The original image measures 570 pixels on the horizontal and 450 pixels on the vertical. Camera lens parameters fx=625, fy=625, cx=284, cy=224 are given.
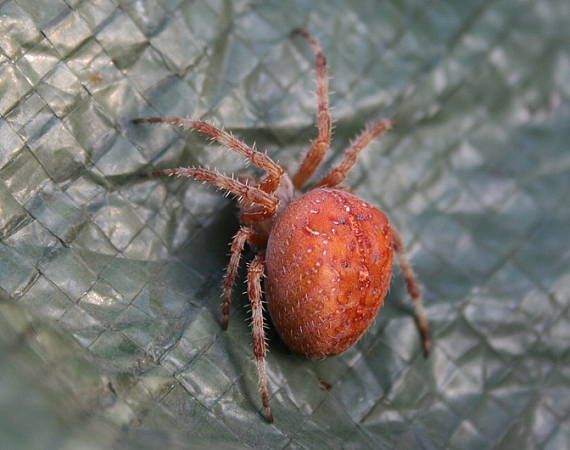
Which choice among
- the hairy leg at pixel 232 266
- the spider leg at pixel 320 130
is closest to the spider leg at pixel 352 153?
the spider leg at pixel 320 130

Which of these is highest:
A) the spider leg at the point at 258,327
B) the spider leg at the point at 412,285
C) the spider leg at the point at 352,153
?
the spider leg at the point at 352,153

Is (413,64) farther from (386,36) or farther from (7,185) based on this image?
(7,185)

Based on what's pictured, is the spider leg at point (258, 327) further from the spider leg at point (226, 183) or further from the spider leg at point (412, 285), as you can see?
the spider leg at point (412, 285)

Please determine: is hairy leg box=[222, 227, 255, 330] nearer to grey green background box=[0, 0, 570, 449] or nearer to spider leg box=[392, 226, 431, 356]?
grey green background box=[0, 0, 570, 449]

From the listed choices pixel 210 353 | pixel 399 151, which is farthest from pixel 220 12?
pixel 210 353

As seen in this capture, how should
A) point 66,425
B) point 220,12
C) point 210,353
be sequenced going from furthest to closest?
point 220,12, point 210,353, point 66,425
